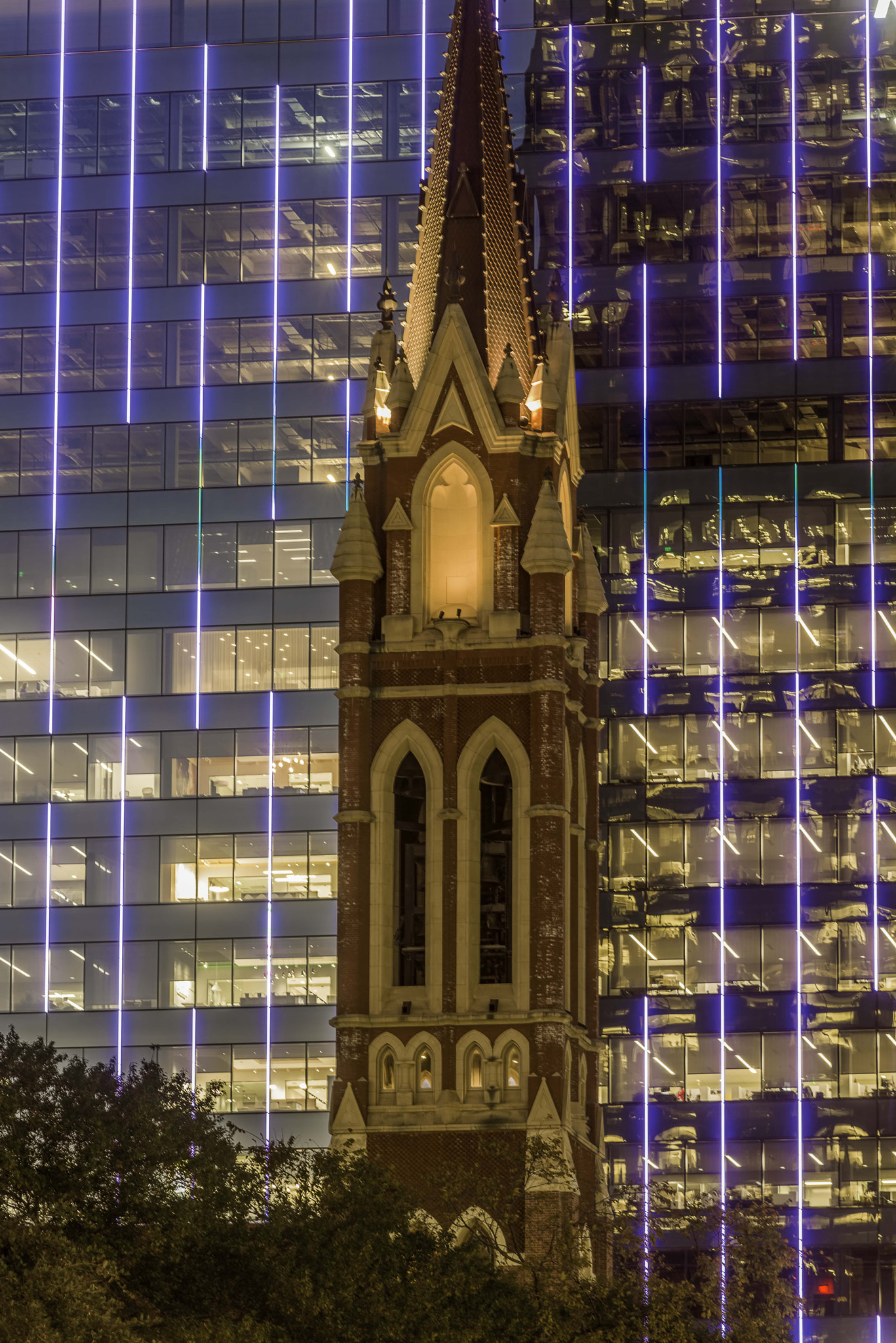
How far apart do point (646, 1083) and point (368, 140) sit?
38.5 m

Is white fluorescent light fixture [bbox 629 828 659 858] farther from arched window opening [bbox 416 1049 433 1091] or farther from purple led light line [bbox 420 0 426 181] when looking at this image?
arched window opening [bbox 416 1049 433 1091]

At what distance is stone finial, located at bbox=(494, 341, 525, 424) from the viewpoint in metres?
81.2

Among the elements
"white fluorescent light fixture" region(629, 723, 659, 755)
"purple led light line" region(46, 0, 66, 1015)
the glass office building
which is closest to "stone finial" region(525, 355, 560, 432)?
the glass office building

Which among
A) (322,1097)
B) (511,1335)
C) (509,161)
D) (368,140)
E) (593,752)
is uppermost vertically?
(368,140)

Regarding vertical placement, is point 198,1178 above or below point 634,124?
below

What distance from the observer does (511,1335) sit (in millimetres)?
60000

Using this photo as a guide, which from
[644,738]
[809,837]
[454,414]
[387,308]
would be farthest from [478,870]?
[809,837]

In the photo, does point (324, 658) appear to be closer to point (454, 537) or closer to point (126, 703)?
point (126, 703)

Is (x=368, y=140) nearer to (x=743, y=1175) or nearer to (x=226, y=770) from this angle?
(x=226, y=770)

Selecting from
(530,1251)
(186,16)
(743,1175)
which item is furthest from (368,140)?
(530,1251)

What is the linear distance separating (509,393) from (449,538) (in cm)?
422

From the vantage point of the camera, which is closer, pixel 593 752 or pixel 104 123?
pixel 593 752

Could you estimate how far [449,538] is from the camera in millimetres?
82000

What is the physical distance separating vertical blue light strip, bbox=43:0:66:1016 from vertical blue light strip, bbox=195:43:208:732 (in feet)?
19.0
